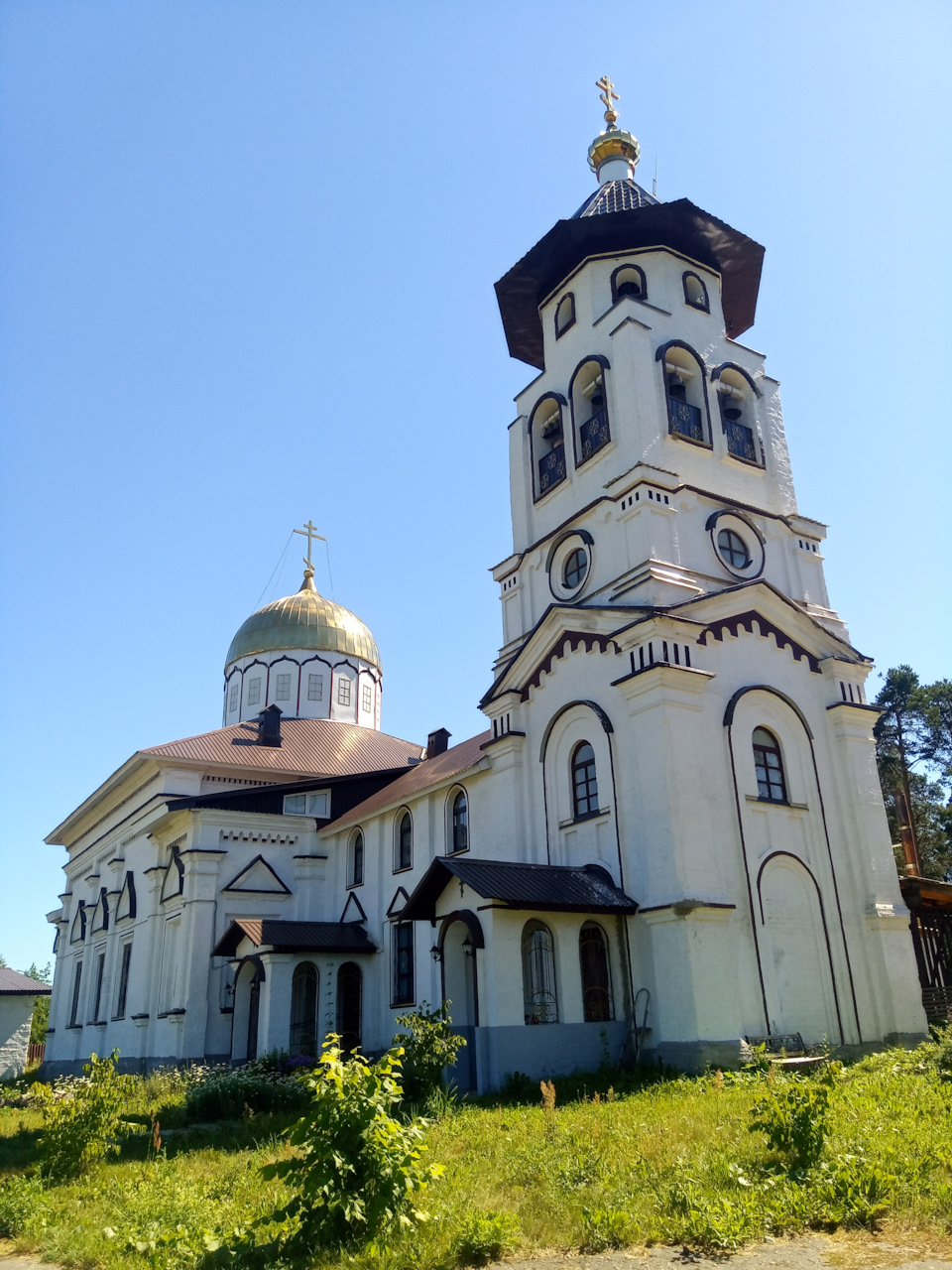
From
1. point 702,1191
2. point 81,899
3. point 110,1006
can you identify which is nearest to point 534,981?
point 702,1191

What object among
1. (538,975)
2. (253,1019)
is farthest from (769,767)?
(253,1019)

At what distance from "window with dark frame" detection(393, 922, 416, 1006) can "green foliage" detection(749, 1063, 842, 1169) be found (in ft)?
49.7

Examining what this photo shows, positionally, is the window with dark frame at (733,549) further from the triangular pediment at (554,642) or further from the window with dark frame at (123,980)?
the window with dark frame at (123,980)

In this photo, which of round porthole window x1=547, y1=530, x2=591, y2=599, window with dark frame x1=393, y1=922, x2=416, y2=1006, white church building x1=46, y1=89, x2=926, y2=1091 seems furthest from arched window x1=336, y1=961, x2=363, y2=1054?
round porthole window x1=547, y1=530, x2=591, y2=599

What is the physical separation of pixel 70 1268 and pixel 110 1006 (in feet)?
83.2

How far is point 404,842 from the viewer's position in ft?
80.0

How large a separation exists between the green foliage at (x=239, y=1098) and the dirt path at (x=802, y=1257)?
9.89 m

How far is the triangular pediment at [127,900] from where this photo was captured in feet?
97.5

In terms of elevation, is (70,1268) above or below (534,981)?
below

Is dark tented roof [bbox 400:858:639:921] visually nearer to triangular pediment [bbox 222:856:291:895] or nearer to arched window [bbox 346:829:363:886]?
arched window [bbox 346:829:363:886]

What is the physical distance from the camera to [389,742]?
35062 millimetres

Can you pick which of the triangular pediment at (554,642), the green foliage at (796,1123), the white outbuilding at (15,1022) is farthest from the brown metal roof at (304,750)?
the green foliage at (796,1123)

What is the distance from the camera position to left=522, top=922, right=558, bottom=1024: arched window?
15352 mm

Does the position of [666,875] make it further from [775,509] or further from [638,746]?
[775,509]
